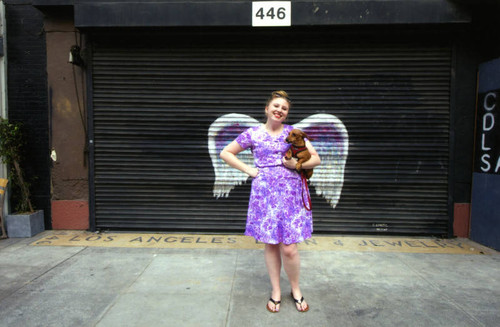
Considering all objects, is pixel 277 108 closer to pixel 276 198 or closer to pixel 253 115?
pixel 276 198

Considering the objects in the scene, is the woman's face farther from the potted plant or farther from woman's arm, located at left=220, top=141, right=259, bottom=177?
the potted plant

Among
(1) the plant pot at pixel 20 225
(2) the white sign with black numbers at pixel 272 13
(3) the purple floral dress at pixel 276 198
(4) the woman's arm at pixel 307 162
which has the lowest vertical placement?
(1) the plant pot at pixel 20 225

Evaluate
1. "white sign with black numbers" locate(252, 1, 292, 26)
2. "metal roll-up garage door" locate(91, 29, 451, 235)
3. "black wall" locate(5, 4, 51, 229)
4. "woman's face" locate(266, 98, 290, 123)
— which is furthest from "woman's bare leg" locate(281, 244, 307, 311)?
"black wall" locate(5, 4, 51, 229)

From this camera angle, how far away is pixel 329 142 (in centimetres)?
542

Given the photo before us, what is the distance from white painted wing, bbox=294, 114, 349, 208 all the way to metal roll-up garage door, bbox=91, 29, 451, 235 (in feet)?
0.42

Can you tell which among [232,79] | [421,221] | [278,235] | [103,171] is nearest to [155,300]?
[278,235]

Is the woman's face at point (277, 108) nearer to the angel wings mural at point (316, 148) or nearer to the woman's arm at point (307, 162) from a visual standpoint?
the woman's arm at point (307, 162)

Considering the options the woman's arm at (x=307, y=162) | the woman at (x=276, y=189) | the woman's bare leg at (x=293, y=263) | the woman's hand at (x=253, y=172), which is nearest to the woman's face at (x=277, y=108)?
the woman at (x=276, y=189)

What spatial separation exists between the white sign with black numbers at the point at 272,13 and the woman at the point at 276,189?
2.55 meters

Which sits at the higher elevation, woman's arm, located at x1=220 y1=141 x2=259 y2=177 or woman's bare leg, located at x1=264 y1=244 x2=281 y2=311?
woman's arm, located at x1=220 y1=141 x2=259 y2=177

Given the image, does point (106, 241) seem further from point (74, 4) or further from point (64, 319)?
point (74, 4)

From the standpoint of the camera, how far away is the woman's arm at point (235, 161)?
2.90m

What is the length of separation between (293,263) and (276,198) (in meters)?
0.62

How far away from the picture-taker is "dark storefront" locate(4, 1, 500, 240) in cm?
532
